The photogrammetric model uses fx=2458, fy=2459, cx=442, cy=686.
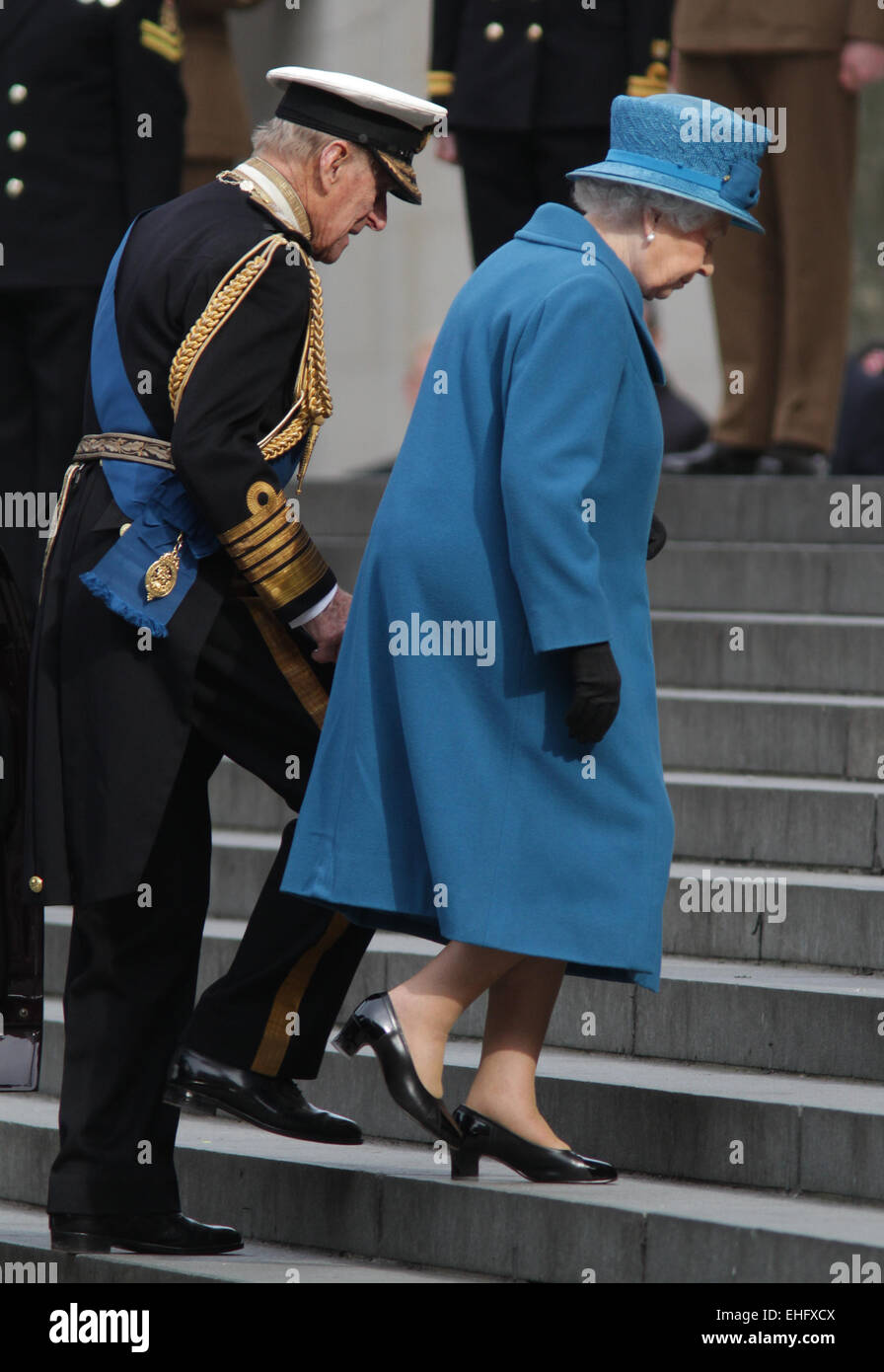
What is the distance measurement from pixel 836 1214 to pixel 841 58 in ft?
14.5

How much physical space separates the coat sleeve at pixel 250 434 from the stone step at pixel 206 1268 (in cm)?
112

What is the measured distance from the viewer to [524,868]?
4004 mm

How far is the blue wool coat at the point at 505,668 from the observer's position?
13.0 ft

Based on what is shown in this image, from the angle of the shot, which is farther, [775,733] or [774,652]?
[774,652]

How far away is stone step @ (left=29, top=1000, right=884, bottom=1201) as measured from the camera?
426cm

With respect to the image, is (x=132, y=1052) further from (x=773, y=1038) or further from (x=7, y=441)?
(x=7, y=441)

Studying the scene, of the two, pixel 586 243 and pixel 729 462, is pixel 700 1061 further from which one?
pixel 729 462

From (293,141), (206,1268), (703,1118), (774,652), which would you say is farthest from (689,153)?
(774,652)

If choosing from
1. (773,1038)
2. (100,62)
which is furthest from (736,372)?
(773,1038)

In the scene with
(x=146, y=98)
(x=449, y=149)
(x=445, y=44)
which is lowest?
(x=146, y=98)

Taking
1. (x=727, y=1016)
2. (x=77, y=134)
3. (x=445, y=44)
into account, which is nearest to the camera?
(x=727, y=1016)

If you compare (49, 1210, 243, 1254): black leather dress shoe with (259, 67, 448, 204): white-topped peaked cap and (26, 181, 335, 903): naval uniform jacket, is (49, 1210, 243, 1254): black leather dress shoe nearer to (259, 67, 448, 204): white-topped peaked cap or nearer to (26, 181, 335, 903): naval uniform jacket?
(26, 181, 335, 903): naval uniform jacket

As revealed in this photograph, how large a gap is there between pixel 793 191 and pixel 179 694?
13.5 ft

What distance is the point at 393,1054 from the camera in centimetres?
409
